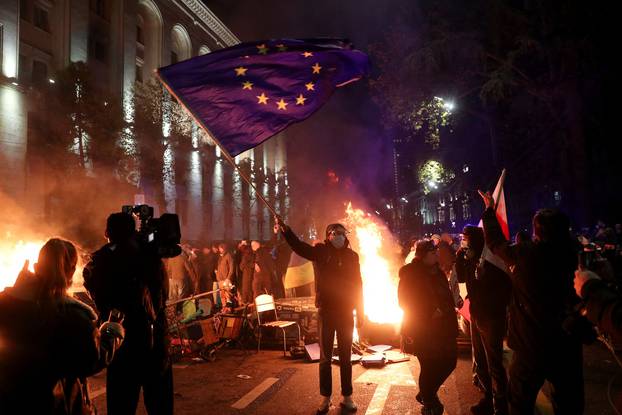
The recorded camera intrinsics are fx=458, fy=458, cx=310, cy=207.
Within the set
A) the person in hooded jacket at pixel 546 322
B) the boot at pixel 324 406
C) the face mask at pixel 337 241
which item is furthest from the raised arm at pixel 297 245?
the person in hooded jacket at pixel 546 322

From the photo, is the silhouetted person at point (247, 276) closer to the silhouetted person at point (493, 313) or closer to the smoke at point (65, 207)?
the silhouetted person at point (493, 313)

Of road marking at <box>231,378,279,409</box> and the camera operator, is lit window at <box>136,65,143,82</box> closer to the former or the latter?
road marking at <box>231,378,279,409</box>

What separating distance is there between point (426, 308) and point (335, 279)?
113 centimetres

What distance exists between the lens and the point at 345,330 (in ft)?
18.2

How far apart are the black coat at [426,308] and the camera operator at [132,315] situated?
263 centimetres

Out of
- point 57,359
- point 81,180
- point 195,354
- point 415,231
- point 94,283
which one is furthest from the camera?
point 415,231

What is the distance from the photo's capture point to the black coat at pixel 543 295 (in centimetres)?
351

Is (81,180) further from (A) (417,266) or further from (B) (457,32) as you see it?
(A) (417,266)

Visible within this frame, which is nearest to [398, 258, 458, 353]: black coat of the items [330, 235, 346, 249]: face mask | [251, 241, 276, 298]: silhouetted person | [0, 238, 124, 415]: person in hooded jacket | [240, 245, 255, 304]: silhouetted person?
[330, 235, 346, 249]: face mask

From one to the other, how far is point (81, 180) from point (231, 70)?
21.1 metres

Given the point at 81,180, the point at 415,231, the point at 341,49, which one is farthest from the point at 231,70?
the point at 415,231

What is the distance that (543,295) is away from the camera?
3.57 meters

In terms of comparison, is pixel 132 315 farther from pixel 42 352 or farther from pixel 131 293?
pixel 42 352

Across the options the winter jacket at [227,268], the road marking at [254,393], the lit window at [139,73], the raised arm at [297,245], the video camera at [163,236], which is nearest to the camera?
the video camera at [163,236]
